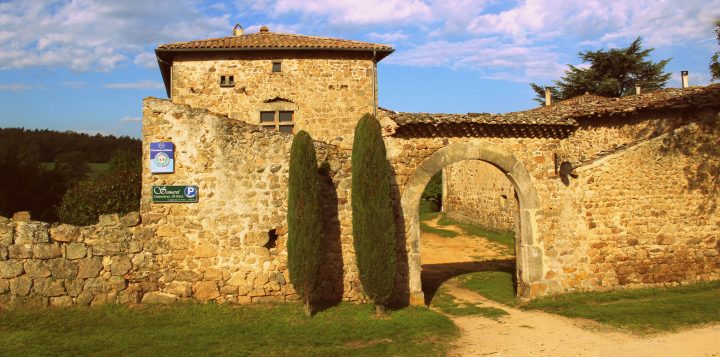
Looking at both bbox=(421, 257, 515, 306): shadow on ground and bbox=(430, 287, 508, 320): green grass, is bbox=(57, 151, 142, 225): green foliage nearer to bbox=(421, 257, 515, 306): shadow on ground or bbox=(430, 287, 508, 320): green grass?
bbox=(421, 257, 515, 306): shadow on ground

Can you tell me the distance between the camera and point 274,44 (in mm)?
17438

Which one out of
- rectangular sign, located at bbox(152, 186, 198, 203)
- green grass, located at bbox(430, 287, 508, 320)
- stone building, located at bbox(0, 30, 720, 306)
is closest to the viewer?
stone building, located at bbox(0, 30, 720, 306)

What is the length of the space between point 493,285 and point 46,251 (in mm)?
10056

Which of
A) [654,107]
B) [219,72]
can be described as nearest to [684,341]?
[654,107]

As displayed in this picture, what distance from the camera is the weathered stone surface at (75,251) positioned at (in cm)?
949

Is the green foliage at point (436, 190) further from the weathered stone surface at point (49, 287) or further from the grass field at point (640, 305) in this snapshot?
the weathered stone surface at point (49, 287)

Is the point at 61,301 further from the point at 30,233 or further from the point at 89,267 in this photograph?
the point at 30,233

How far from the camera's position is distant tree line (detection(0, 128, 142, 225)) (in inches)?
659

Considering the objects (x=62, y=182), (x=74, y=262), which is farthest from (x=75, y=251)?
(x=62, y=182)

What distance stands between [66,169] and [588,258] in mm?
25823

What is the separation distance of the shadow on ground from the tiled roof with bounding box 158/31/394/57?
7.53 metres

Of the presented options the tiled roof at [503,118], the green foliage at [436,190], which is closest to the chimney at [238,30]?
the tiled roof at [503,118]

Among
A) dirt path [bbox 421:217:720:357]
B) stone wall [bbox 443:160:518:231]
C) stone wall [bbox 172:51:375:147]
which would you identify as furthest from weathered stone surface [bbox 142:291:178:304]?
stone wall [bbox 443:160:518:231]

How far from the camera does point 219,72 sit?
17516 mm
